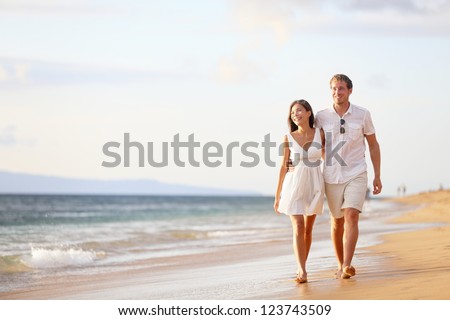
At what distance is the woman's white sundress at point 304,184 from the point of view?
21.0 ft

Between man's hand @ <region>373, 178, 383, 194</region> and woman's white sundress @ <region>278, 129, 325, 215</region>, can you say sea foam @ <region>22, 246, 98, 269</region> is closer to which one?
woman's white sundress @ <region>278, 129, 325, 215</region>

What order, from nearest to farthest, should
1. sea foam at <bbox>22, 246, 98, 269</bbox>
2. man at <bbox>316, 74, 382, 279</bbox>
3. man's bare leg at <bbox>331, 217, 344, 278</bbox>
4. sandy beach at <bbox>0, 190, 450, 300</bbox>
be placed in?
sandy beach at <bbox>0, 190, 450, 300</bbox> → man at <bbox>316, 74, 382, 279</bbox> → man's bare leg at <bbox>331, 217, 344, 278</bbox> → sea foam at <bbox>22, 246, 98, 269</bbox>

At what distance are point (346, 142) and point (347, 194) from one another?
0.43 metres

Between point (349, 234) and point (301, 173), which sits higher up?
point (301, 173)

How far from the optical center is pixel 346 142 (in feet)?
20.7

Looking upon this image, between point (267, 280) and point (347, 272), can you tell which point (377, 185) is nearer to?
point (347, 272)

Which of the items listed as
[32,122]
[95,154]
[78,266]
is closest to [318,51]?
[78,266]

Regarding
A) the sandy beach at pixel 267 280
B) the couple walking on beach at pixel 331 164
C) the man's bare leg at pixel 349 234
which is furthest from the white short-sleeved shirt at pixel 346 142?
the sandy beach at pixel 267 280

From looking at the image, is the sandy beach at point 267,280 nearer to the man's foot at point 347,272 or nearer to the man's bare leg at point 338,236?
A: the man's foot at point 347,272

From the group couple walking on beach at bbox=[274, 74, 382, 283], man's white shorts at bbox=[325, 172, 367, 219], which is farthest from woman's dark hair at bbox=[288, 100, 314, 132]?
man's white shorts at bbox=[325, 172, 367, 219]

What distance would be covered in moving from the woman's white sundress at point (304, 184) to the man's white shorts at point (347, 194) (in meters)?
0.09

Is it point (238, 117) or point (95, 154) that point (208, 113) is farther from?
point (95, 154)

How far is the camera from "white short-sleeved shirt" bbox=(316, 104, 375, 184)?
631 cm

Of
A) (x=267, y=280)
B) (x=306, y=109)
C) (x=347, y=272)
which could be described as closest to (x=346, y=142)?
(x=306, y=109)
